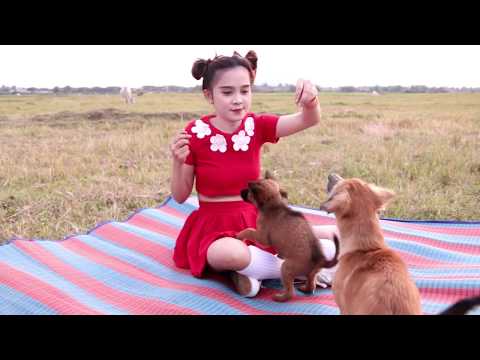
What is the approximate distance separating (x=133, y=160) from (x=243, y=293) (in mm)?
4985

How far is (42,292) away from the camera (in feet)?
9.58

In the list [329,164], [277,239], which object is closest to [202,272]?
[277,239]

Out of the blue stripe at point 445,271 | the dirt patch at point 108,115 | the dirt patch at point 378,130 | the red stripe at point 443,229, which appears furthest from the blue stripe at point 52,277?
the dirt patch at point 108,115

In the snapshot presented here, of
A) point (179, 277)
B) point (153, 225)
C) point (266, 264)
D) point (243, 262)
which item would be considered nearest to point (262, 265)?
point (266, 264)

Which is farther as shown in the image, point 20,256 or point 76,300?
point 20,256

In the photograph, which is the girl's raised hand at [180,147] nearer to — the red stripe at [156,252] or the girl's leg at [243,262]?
the girl's leg at [243,262]

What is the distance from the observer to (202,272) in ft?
10.4

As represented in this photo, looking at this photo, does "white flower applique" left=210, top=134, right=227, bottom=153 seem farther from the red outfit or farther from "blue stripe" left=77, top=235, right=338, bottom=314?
"blue stripe" left=77, top=235, right=338, bottom=314

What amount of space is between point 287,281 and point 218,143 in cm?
107

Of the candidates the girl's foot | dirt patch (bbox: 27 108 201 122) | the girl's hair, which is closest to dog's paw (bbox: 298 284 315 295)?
the girl's foot

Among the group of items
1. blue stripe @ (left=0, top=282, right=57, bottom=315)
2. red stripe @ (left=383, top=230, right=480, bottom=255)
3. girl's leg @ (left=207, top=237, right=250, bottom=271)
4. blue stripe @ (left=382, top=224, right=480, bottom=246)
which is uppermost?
girl's leg @ (left=207, top=237, right=250, bottom=271)

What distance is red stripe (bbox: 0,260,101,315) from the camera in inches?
106

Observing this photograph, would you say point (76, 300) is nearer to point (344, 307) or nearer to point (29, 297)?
point (29, 297)

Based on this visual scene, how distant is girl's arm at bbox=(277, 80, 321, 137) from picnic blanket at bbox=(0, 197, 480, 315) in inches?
43.0
